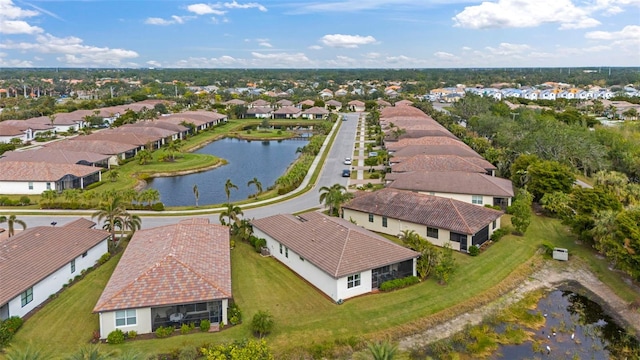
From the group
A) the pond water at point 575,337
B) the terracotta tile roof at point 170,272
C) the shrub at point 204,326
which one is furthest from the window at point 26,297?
the pond water at point 575,337

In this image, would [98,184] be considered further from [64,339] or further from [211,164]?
[64,339]

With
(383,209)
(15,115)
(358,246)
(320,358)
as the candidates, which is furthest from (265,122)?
(320,358)

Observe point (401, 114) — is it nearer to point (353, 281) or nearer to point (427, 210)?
point (427, 210)

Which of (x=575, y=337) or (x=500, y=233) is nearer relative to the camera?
(x=575, y=337)

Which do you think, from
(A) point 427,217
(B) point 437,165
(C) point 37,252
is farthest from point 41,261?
(B) point 437,165

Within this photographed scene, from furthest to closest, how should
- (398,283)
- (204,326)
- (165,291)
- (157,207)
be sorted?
(157,207)
(398,283)
(165,291)
(204,326)

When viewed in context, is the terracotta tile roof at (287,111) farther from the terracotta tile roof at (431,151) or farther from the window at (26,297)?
the window at (26,297)
